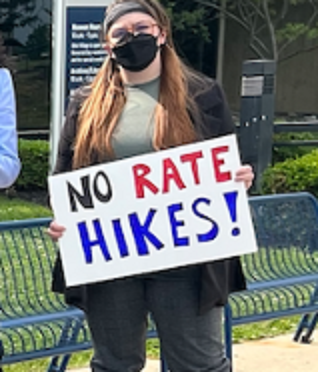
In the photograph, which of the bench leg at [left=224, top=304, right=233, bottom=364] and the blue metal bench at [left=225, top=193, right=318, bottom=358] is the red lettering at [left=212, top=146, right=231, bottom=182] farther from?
the blue metal bench at [left=225, top=193, right=318, bottom=358]

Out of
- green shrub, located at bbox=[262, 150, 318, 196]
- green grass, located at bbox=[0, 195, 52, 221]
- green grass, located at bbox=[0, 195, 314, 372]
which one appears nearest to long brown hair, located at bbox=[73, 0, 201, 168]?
green grass, located at bbox=[0, 195, 314, 372]

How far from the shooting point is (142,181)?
309cm

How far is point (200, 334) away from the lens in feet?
10.3

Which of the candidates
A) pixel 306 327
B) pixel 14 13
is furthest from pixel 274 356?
pixel 14 13

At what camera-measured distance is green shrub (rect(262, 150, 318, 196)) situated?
8094 mm

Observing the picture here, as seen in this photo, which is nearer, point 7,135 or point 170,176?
point 7,135

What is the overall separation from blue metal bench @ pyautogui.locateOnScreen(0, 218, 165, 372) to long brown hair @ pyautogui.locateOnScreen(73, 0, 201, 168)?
3.75ft

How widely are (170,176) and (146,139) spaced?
164mm

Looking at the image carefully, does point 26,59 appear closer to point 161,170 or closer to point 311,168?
point 311,168

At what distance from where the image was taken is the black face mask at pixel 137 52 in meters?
2.99

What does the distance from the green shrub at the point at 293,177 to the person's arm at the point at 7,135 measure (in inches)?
215

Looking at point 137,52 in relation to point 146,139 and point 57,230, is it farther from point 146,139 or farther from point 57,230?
point 57,230

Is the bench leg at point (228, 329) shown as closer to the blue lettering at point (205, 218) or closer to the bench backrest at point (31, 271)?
the bench backrest at point (31, 271)

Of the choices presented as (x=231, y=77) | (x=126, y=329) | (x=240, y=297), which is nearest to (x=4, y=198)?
(x=240, y=297)
